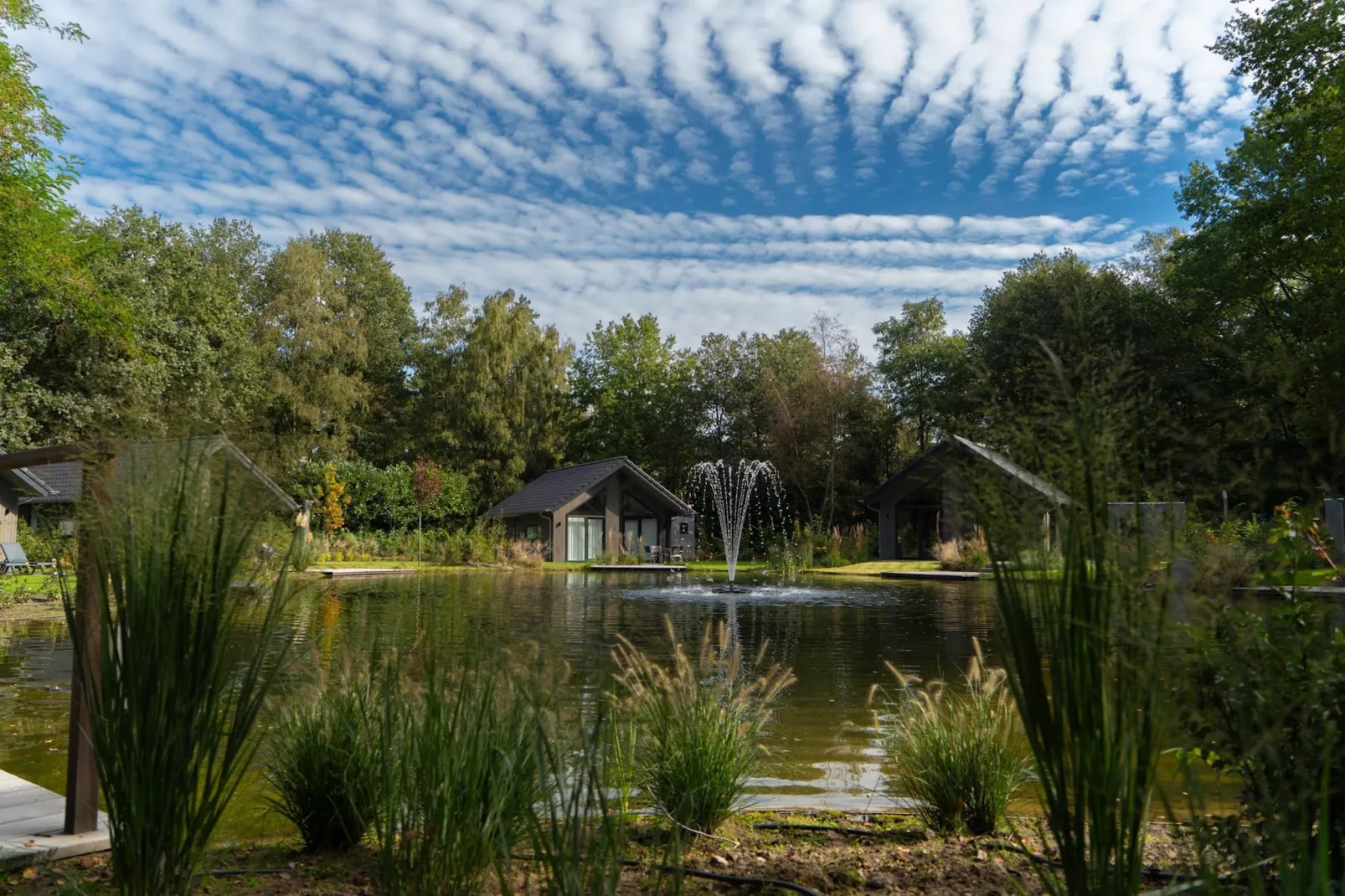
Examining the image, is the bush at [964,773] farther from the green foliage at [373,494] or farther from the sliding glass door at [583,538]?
the sliding glass door at [583,538]

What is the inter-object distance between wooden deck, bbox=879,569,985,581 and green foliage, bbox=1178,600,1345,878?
20.0 metres

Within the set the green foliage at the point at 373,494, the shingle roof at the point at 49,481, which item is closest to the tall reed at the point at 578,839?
the shingle roof at the point at 49,481

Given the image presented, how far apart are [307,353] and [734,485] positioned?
57.4 ft

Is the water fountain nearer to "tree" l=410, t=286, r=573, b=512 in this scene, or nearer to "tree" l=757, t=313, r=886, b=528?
"tree" l=757, t=313, r=886, b=528

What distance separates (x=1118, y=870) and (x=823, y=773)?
11.8 feet

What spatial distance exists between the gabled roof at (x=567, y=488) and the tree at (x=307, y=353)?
717 cm

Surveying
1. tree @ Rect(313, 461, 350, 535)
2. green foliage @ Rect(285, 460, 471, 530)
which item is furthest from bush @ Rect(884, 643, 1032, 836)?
green foliage @ Rect(285, 460, 471, 530)

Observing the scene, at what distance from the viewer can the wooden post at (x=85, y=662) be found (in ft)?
8.72

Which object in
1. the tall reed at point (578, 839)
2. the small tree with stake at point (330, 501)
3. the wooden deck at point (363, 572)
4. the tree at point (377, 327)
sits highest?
the tree at point (377, 327)

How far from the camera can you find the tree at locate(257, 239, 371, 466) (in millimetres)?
35438

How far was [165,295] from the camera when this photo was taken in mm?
27750

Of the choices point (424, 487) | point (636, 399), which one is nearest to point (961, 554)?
point (424, 487)

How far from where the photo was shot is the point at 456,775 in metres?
2.29

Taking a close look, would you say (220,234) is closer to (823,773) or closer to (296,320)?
(296,320)
